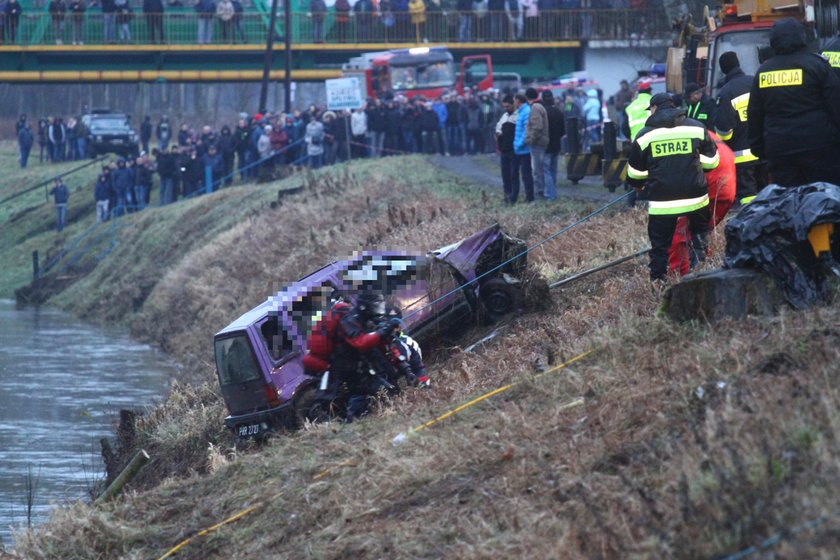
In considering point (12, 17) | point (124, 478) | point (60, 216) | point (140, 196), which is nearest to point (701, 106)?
point (124, 478)

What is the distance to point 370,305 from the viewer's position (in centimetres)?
1180

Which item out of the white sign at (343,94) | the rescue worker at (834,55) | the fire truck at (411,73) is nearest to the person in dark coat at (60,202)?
the fire truck at (411,73)

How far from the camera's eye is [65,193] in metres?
42.6

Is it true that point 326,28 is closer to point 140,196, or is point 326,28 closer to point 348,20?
point 348,20

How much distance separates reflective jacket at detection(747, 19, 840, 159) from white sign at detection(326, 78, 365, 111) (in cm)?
2602

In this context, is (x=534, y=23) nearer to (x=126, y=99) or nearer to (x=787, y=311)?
Answer: (x=126, y=99)

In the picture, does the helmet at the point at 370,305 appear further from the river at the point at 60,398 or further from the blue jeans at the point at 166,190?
the blue jeans at the point at 166,190

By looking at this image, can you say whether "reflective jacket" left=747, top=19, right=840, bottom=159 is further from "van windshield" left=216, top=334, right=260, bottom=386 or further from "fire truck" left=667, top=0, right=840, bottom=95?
"fire truck" left=667, top=0, right=840, bottom=95

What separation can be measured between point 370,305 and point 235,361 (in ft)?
6.37

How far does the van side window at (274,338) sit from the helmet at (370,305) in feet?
4.68

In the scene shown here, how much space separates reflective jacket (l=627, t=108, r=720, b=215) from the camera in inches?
440

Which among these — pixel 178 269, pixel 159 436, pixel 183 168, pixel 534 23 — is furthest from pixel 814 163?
pixel 534 23

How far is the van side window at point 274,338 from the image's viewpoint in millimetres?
13055

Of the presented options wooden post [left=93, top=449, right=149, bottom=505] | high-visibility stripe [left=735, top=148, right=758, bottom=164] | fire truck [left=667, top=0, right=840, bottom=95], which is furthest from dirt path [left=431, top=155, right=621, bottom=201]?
wooden post [left=93, top=449, right=149, bottom=505]
